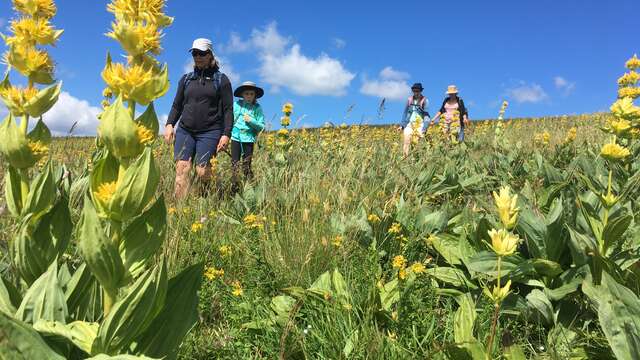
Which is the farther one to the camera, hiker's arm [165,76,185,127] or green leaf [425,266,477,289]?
hiker's arm [165,76,185,127]

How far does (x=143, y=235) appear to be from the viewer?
4.96 feet

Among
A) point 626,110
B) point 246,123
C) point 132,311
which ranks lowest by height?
point 132,311

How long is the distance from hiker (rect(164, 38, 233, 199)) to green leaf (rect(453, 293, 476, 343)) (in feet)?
13.7

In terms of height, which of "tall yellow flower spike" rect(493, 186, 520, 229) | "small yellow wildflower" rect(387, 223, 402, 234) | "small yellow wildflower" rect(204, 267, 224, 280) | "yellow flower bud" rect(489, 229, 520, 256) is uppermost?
"tall yellow flower spike" rect(493, 186, 520, 229)

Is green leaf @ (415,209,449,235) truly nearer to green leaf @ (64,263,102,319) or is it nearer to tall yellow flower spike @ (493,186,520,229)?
tall yellow flower spike @ (493,186,520,229)

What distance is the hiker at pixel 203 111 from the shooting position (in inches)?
235

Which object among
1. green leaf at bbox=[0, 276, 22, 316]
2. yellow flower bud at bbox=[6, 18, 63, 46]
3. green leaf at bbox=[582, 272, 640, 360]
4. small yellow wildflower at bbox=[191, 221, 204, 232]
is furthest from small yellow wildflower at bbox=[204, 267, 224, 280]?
green leaf at bbox=[582, 272, 640, 360]

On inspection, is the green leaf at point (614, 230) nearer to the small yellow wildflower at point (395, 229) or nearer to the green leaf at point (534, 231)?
the green leaf at point (534, 231)

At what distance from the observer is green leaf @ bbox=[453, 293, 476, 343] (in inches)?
84.1

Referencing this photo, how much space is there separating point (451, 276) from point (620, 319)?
1.03 meters

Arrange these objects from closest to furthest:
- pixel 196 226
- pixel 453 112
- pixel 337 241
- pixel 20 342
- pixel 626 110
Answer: pixel 20 342 → pixel 337 241 → pixel 196 226 → pixel 626 110 → pixel 453 112

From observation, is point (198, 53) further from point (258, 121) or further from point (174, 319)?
point (174, 319)

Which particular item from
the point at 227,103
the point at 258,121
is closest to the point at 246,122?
the point at 258,121

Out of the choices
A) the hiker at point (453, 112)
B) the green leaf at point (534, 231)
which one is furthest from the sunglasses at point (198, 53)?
the hiker at point (453, 112)
